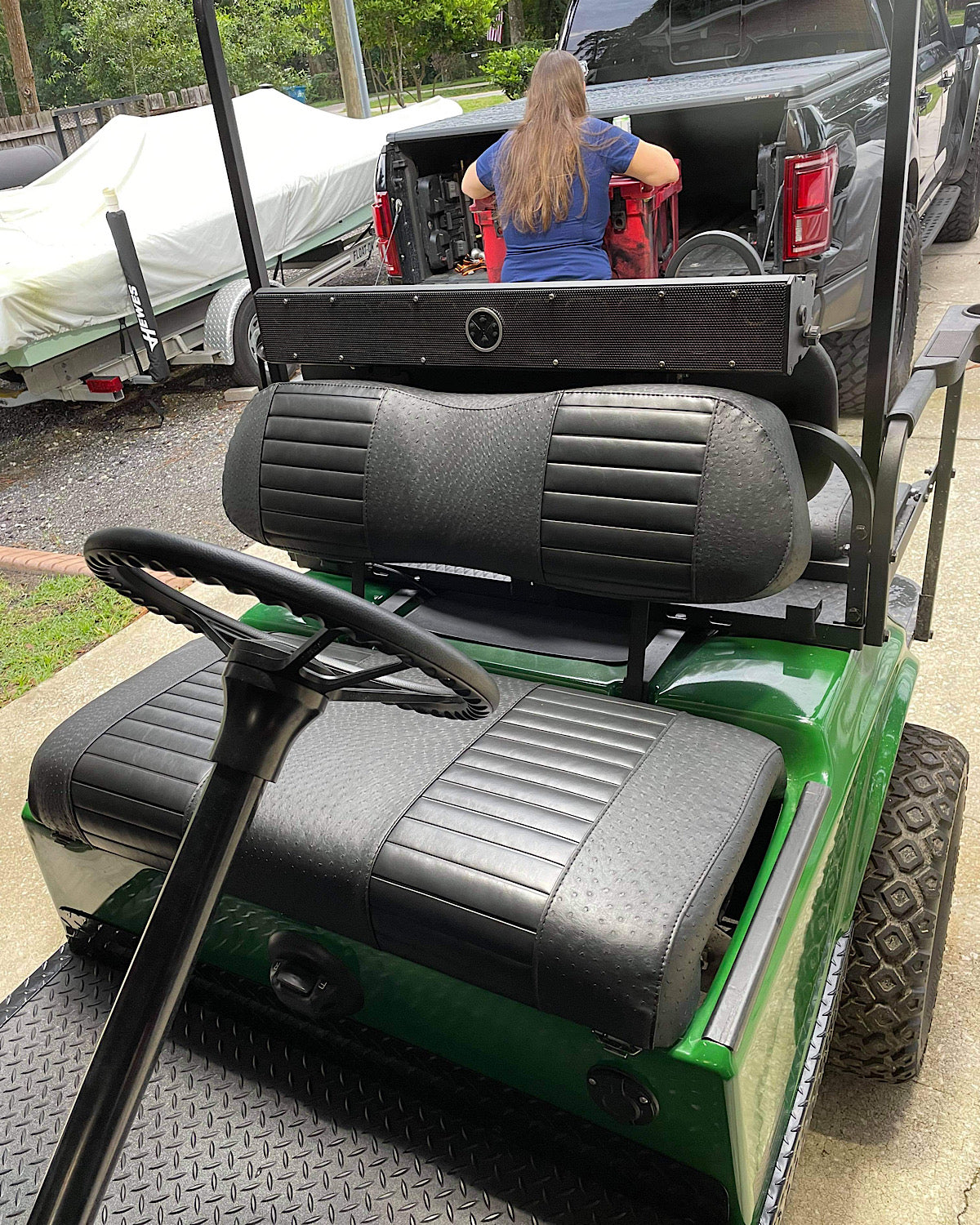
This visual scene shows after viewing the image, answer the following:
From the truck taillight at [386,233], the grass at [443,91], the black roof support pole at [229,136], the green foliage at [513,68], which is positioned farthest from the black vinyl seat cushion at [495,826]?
the grass at [443,91]

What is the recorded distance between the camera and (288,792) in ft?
4.99

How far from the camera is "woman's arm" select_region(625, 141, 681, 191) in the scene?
3.20 m

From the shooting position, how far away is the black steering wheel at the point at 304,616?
3.27 feet

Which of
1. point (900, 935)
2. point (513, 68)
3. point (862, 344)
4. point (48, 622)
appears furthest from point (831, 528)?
point (513, 68)

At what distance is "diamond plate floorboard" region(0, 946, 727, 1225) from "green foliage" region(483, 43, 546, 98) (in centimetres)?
935

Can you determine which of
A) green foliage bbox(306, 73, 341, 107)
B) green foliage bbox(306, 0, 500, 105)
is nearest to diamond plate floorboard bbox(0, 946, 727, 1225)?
green foliage bbox(306, 0, 500, 105)

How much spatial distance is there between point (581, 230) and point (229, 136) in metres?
1.60

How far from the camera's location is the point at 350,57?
30.7 ft

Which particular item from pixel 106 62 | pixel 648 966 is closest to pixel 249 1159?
pixel 648 966

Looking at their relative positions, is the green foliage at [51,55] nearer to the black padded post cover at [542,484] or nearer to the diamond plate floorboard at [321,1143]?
the black padded post cover at [542,484]

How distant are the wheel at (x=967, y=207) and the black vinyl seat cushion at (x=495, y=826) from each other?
18.9ft

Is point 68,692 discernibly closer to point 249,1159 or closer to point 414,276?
point 249,1159

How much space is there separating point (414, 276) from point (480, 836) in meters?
3.90

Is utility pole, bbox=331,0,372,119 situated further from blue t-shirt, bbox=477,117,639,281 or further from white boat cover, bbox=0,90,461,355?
blue t-shirt, bbox=477,117,639,281
